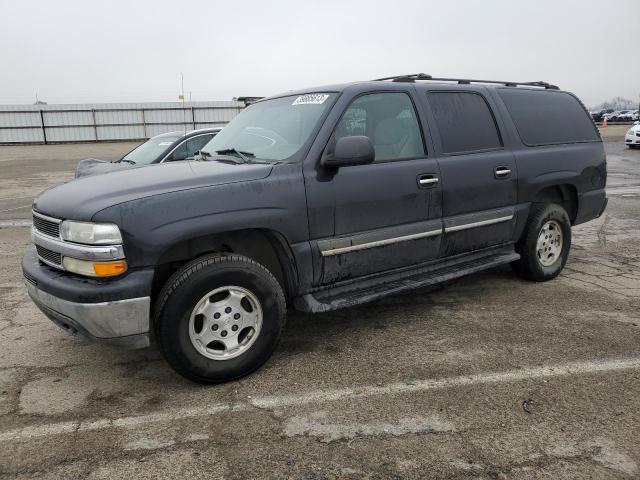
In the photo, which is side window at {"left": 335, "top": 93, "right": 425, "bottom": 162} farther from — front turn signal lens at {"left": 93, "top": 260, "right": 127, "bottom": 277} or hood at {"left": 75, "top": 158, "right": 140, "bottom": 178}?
hood at {"left": 75, "top": 158, "right": 140, "bottom": 178}

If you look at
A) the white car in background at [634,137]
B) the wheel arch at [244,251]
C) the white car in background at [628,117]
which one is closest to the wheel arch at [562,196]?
the wheel arch at [244,251]

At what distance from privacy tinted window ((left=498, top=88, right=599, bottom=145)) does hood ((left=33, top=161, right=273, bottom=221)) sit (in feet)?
8.84

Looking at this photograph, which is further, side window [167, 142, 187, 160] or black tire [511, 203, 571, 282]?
side window [167, 142, 187, 160]

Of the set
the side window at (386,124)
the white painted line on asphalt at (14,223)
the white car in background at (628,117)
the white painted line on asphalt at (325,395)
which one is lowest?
the white painted line on asphalt at (325,395)

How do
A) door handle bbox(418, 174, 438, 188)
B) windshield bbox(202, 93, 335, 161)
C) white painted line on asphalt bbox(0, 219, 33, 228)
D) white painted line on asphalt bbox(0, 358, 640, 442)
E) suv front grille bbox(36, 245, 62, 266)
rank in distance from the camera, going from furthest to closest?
white painted line on asphalt bbox(0, 219, 33, 228) → door handle bbox(418, 174, 438, 188) → windshield bbox(202, 93, 335, 161) → suv front grille bbox(36, 245, 62, 266) → white painted line on asphalt bbox(0, 358, 640, 442)

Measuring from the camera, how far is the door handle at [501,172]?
14.8 ft

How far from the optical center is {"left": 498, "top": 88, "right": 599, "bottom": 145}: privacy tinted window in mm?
4883

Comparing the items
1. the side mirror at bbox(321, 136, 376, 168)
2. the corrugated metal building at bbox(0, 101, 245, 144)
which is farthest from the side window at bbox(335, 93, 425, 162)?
the corrugated metal building at bbox(0, 101, 245, 144)

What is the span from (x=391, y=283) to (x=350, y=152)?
3.63 feet

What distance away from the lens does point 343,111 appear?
374cm

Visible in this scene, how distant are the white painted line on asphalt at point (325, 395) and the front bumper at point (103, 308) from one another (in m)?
0.43

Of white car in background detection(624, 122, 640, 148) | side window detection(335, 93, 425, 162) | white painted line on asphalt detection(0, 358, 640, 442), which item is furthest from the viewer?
white car in background detection(624, 122, 640, 148)

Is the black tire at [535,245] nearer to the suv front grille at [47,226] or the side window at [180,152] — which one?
the suv front grille at [47,226]

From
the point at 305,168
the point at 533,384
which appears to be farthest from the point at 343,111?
the point at 533,384
